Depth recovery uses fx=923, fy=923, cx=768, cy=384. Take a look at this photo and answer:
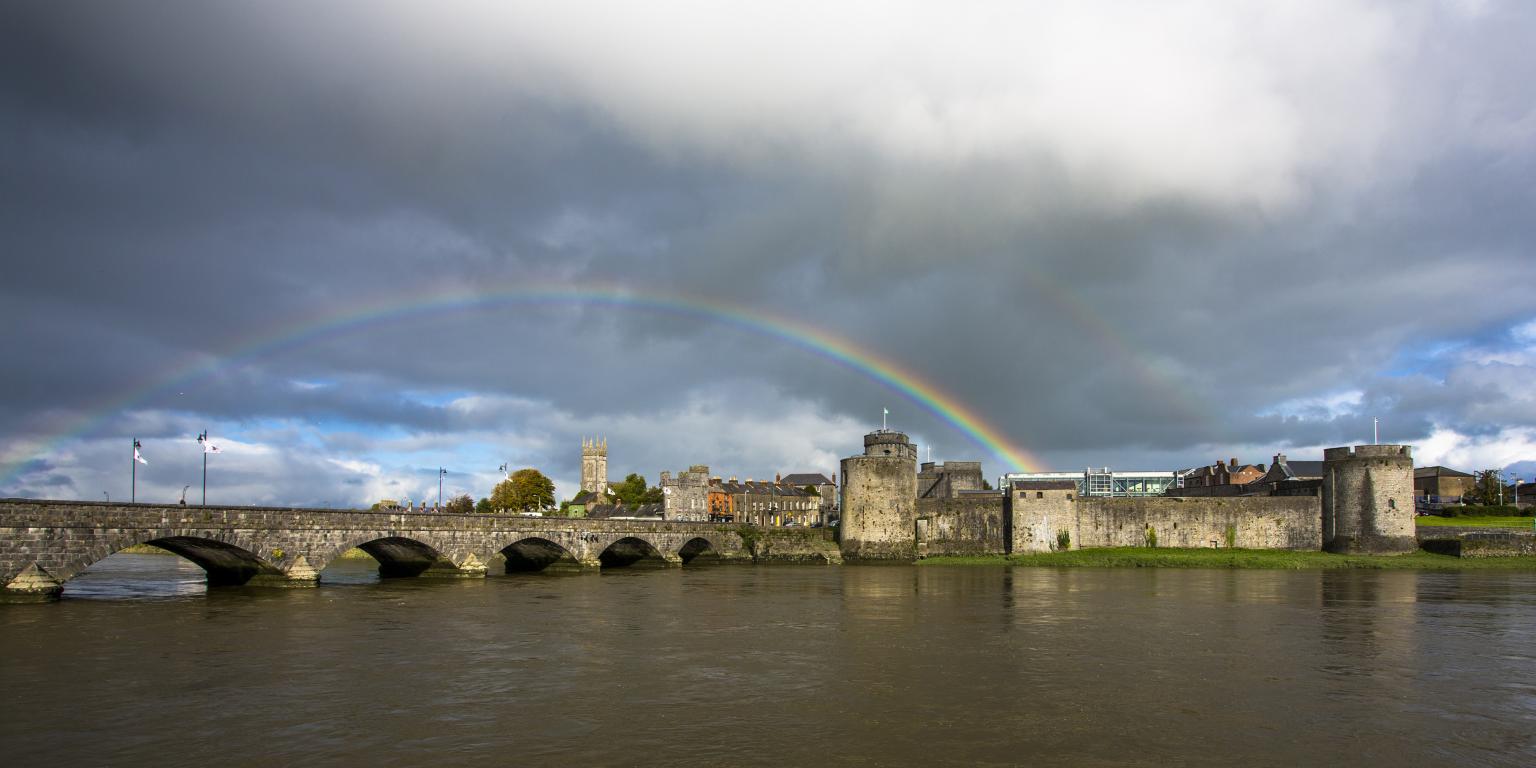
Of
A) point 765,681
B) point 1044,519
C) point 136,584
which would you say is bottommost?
point 136,584

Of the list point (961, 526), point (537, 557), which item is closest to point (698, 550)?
point (537, 557)

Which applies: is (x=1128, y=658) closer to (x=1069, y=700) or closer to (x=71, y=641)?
(x=1069, y=700)

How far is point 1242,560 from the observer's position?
55.6 metres

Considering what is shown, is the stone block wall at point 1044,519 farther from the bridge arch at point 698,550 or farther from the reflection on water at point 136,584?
the reflection on water at point 136,584

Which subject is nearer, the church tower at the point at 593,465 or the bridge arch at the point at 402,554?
the bridge arch at the point at 402,554

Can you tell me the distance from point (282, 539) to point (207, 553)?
3532mm

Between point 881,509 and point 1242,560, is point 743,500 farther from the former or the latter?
point 1242,560

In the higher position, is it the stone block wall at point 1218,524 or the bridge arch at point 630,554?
the stone block wall at point 1218,524

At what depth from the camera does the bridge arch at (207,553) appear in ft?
97.9

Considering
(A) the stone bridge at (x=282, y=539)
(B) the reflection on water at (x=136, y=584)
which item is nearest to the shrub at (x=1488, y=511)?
(A) the stone bridge at (x=282, y=539)

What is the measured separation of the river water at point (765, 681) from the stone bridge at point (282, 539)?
6.03 ft

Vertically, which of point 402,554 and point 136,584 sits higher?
point 402,554

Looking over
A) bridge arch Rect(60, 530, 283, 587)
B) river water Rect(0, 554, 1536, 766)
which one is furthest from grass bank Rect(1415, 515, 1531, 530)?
bridge arch Rect(60, 530, 283, 587)

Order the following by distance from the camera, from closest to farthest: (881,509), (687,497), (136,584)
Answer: (136,584)
(881,509)
(687,497)
